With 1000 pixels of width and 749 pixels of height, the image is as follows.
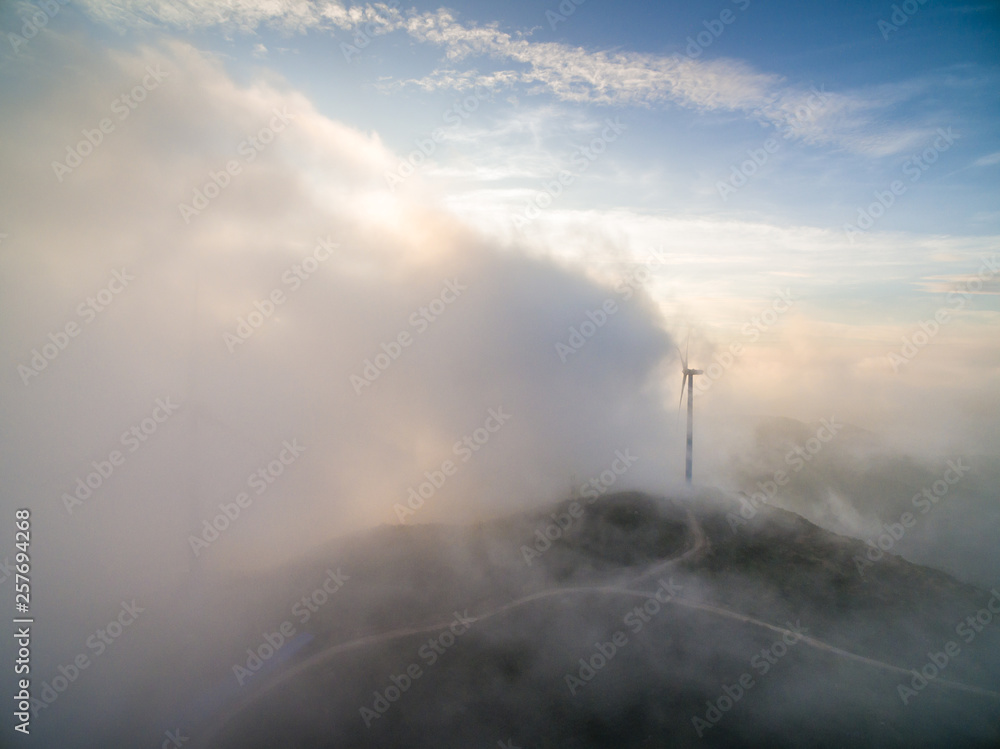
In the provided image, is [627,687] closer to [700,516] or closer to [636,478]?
[700,516]

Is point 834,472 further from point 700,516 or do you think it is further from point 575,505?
point 575,505

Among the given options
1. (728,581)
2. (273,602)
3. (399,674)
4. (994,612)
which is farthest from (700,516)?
(273,602)

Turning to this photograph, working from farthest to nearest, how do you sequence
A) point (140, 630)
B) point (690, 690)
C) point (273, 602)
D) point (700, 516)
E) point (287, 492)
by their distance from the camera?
point (287, 492), point (700, 516), point (273, 602), point (140, 630), point (690, 690)

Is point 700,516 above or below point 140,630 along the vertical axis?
above

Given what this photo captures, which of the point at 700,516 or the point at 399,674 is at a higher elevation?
the point at 700,516

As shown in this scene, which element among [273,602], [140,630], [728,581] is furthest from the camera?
[728,581]

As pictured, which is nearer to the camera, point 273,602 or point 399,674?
point 399,674

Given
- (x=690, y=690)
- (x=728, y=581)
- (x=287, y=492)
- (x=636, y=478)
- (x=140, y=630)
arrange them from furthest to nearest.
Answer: (x=636, y=478) → (x=287, y=492) → (x=728, y=581) → (x=140, y=630) → (x=690, y=690)

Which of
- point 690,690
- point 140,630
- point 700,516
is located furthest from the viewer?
point 700,516

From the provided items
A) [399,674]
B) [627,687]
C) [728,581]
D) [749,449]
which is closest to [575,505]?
[728,581]
